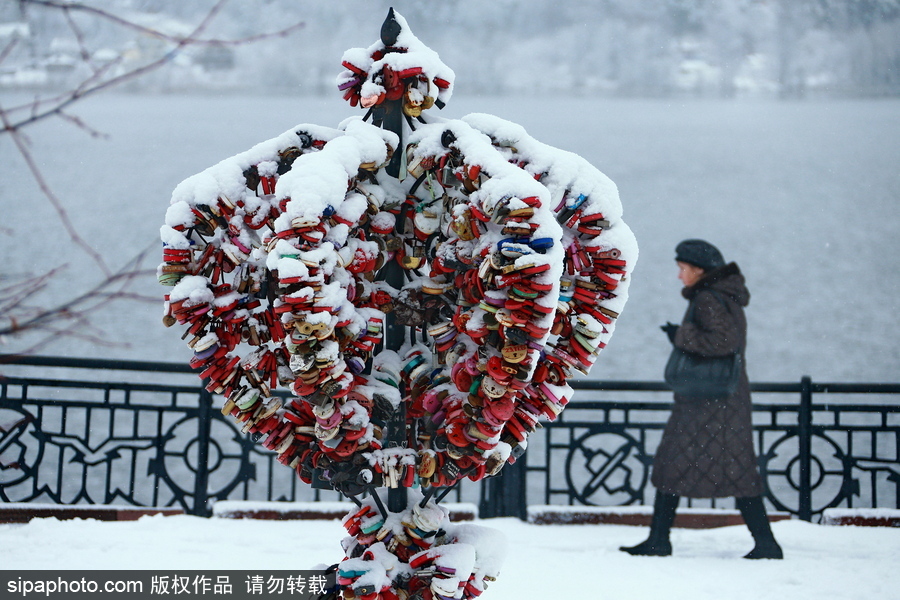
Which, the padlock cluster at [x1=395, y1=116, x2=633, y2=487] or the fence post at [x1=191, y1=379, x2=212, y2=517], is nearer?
the padlock cluster at [x1=395, y1=116, x2=633, y2=487]

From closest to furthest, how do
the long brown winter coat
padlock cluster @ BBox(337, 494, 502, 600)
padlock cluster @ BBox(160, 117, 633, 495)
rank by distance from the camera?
padlock cluster @ BBox(160, 117, 633, 495)
padlock cluster @ BBox(337, 494, 502, 600)
the long brown winter coat

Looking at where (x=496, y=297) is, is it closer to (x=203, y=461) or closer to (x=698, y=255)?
(x=698, y=255)

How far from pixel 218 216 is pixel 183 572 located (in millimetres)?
1842

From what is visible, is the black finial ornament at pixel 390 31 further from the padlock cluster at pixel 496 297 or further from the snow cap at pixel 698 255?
the snow cap at pixel 698 255

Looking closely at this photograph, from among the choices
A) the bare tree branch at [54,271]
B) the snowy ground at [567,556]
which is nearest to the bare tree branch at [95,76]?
the bare tree branch at [54,271]

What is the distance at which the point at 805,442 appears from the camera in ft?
16.2

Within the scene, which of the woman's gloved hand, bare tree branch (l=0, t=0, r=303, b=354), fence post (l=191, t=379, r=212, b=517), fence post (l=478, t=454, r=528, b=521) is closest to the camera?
bare tree branch (l=0, t=0, r=303, b=354)

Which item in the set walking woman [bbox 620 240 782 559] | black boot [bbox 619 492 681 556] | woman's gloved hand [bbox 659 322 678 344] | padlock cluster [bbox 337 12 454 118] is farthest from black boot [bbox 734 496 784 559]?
padlock cluster [bbox 337 12 454 118]

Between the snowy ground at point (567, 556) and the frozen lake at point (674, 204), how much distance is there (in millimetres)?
29176

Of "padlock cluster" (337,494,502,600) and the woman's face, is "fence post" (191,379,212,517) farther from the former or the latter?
the woman's face

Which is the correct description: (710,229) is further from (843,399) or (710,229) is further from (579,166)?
(579,166)

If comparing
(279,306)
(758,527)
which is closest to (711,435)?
(758,527)

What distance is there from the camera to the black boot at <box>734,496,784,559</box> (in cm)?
407

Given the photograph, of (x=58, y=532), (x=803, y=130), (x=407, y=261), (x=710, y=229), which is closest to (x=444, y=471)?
(x=407, y=261)
